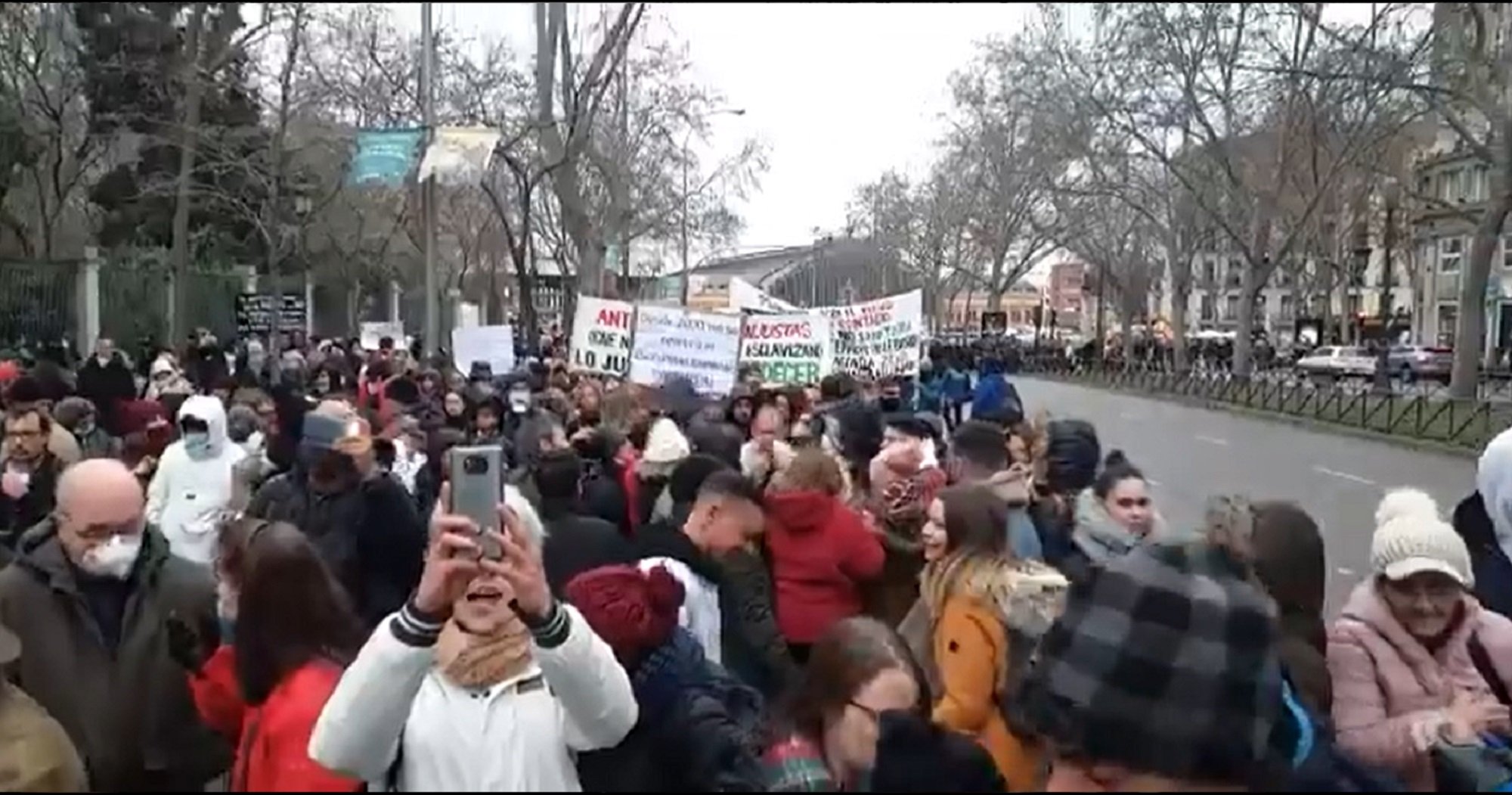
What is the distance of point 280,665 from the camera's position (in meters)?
3.45

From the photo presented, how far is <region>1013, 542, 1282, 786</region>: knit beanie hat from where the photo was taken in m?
2.40

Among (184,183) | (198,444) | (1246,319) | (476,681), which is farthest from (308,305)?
(476,681)

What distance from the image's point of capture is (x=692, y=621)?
495 centimetres

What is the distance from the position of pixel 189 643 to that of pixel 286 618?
84 centimetres

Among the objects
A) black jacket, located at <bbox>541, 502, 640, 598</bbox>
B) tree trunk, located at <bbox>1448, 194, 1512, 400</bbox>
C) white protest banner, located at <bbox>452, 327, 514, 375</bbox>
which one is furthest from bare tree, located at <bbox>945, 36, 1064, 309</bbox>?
black jacket, located at <bbox>541, 502, 640, 598</bbox>

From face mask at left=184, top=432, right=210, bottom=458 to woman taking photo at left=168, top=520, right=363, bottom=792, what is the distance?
437 centimetres

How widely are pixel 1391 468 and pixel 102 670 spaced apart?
79.6 ft

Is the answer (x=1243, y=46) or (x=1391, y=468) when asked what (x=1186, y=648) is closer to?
(x=1391, y=468)

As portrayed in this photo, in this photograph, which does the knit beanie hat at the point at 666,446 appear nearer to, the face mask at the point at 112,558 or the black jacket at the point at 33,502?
the black jacket at the point at 33,502

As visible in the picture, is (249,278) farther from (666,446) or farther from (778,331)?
(666,446)

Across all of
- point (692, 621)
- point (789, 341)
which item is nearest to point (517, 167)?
point (789, 341)

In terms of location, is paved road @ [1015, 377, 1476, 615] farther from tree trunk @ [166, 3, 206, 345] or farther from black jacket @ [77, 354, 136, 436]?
tree trunk @ [166, 3, 206, 345]

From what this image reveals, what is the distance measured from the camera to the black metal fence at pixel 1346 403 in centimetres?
3045

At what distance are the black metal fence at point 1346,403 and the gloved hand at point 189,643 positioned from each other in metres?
20.7
